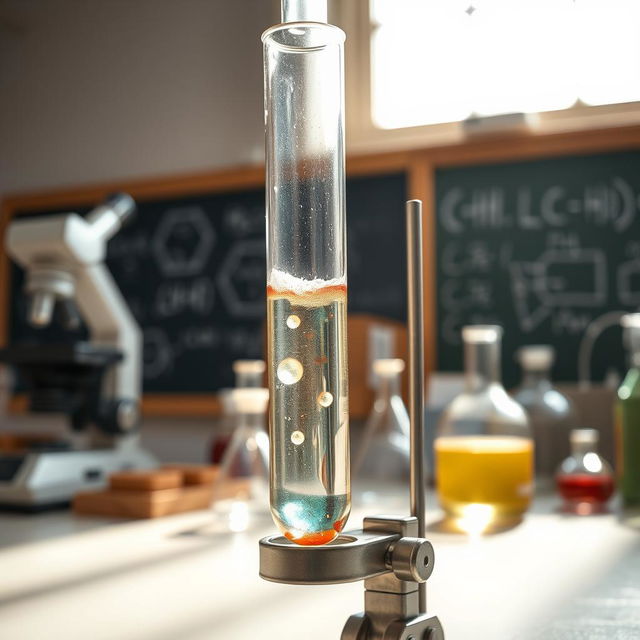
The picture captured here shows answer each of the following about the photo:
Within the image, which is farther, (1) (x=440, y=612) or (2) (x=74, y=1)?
(2) (x=74, y=1)

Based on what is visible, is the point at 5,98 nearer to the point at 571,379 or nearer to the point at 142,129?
the point at 142,129

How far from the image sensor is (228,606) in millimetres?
678

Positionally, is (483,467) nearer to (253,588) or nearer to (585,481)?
(585,481)

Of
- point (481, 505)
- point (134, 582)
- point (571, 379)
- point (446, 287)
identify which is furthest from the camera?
point (446, 287)

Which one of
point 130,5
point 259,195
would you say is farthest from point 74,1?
point 259,195

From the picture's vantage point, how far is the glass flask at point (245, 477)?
3.67 ft

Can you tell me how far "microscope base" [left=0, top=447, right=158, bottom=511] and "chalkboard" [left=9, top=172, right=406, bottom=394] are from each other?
3.01 feet

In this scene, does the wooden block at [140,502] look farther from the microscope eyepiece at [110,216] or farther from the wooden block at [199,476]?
the microscope eyepiece at [110,216]

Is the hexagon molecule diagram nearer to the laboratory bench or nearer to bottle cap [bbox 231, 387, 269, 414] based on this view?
bottle cap [bbox 231, 387, 269, 414]

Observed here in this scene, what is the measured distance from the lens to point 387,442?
1.32m

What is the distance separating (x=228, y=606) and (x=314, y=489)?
11.6 inches

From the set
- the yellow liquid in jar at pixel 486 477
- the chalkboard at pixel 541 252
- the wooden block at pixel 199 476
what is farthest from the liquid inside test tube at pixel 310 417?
the chalkboard at pixel 541 252

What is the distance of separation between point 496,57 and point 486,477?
1.53m

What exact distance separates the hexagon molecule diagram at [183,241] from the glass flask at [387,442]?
3.80 feet
